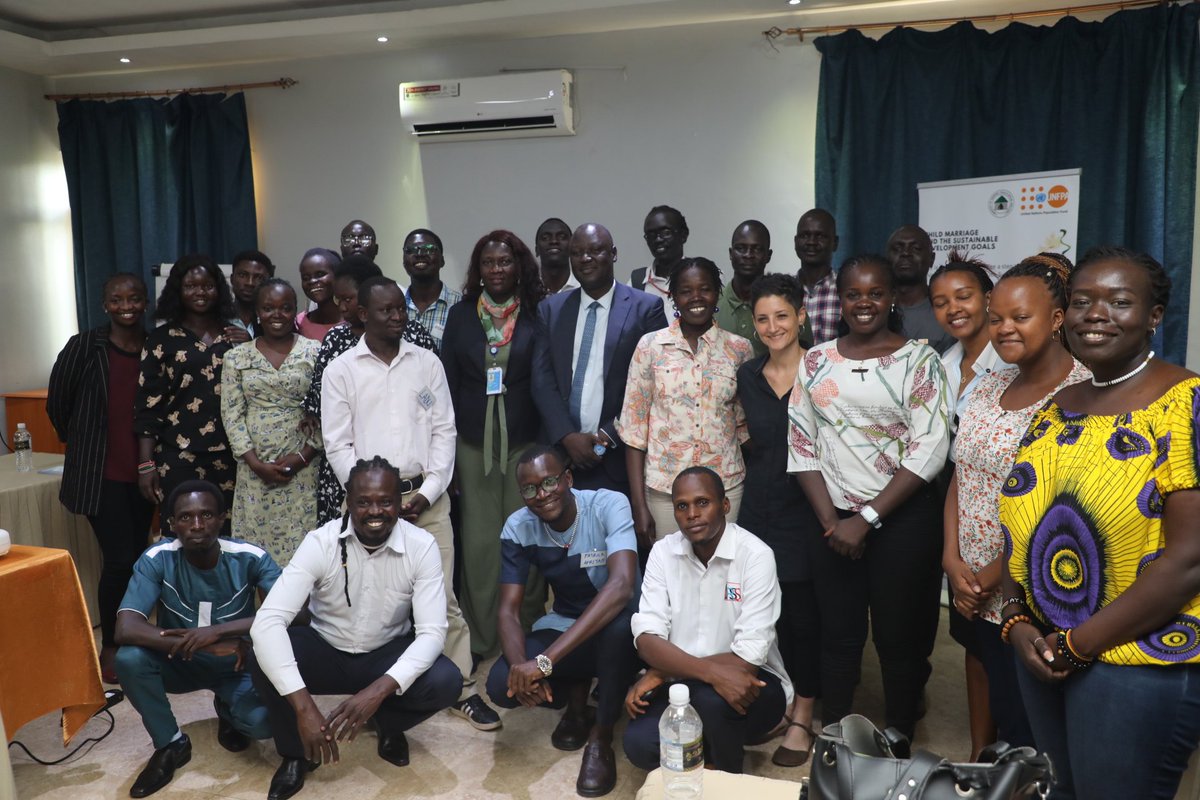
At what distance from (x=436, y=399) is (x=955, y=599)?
6.01ft

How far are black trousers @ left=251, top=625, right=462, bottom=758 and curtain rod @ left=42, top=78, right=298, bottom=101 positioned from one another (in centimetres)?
456

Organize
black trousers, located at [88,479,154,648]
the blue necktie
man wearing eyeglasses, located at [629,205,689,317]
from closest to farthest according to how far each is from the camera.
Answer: the blue necktie < black trousers, located at [88,479,154,648] < man wearing eyeglasses, located at [629,205,689,317]

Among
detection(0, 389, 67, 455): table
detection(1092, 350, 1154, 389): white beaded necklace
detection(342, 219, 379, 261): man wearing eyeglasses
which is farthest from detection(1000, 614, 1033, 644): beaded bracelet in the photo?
detection(0, 389, 67, 455): table

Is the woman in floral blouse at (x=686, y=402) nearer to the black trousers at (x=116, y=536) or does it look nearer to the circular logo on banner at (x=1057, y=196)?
the black trousers at (x=116, y=536)

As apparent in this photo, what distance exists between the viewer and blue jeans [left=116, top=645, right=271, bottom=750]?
2.87 meters

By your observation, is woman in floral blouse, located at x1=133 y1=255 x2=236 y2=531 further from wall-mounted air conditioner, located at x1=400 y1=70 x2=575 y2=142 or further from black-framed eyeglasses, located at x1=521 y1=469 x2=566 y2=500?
wall-mounted air conditioner, located at x1=400 y1=70 x2=575 y2=142

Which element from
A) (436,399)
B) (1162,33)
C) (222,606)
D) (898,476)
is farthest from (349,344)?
(1162,33)

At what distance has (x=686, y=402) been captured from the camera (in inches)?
122

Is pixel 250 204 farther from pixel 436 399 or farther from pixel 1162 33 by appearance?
pixel 1162 33

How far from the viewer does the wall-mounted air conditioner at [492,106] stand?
562cm

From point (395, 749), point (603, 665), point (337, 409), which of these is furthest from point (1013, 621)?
point (337, 409)

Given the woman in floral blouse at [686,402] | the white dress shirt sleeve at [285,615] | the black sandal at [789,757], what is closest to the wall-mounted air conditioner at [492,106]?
the woman in floral blouse at [686,402]

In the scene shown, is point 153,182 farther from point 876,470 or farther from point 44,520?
point 876,470

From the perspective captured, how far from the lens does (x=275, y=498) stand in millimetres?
3543
